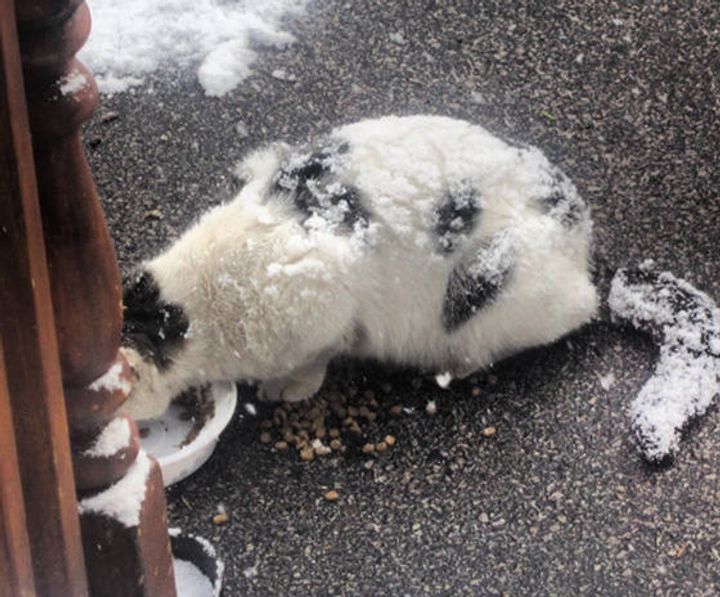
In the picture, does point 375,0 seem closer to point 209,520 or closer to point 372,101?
point 372,101

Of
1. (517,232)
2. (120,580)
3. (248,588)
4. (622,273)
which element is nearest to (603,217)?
(622,273)

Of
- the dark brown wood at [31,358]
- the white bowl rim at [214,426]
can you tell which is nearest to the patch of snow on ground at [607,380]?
the white bowl rim at [214,426]

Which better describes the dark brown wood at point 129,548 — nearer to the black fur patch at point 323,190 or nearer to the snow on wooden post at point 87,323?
the snow on wooden post at point 87,323

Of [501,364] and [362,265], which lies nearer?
[362,265]

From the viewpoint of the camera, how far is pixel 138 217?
3.96 meters

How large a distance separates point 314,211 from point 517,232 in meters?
0.60

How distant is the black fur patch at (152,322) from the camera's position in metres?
3.11

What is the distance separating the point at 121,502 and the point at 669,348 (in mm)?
2050

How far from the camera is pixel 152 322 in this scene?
10.3 feet

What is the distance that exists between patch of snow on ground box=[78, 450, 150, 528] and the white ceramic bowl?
1.09 meters

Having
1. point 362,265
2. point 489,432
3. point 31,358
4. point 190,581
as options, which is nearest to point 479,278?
point 362,265

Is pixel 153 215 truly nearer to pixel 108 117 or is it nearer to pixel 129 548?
pixel 108 117

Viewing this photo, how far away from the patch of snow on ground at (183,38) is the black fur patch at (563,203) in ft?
5.15

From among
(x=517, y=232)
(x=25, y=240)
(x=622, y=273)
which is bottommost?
(x=622, y=273)
